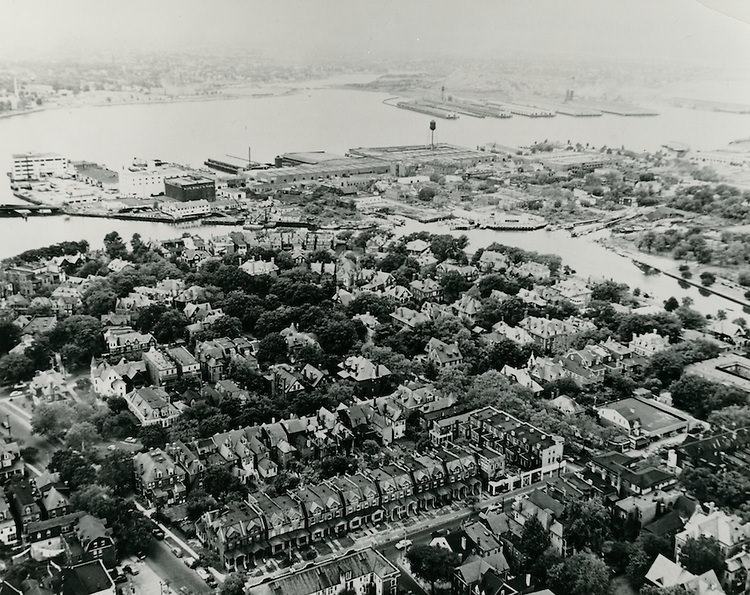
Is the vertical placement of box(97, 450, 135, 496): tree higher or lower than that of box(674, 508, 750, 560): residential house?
lower

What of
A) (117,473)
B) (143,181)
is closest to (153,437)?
(117,473)

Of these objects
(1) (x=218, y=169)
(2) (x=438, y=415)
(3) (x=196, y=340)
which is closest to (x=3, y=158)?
(1) (x=218, y=169)

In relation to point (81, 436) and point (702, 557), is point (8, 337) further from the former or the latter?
point (702, 557)

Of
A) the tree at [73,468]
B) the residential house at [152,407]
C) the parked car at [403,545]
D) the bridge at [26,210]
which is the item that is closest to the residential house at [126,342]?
the residential house at [152,407]

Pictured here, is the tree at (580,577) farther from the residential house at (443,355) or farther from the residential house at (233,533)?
the residential house at (443,355)

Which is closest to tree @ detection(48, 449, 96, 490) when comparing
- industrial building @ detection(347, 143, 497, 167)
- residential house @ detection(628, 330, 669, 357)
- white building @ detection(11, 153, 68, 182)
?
residential house @ detection(628, 330, 669, 357)

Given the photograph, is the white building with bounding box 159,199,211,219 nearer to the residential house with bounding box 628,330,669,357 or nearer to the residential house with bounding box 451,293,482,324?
the residential house with bounding box 451,293,482,324
